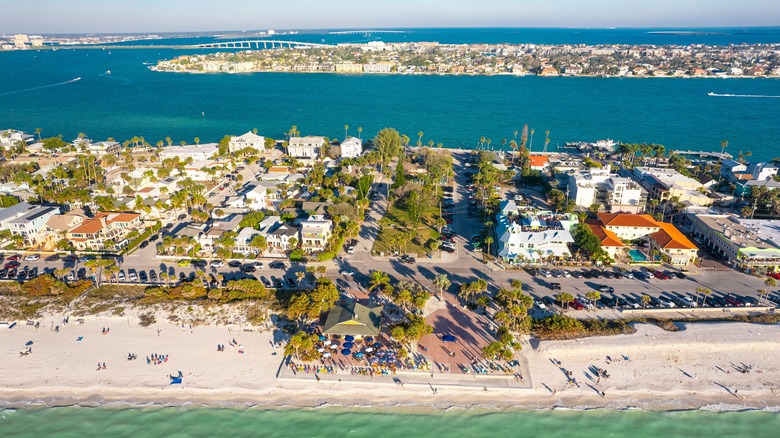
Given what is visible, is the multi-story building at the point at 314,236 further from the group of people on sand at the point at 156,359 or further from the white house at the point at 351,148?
the white house at the point at 351,148

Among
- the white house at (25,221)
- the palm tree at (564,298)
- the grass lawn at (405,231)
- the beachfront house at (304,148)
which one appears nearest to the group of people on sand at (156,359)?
the grass lawn at (405,231)

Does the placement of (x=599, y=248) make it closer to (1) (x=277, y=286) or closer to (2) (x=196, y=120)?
(1) (x=277, y=286)

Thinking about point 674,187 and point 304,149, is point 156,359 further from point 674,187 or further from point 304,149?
point 674,187

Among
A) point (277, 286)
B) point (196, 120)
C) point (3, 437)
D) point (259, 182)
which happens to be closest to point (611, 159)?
point (259, 182)

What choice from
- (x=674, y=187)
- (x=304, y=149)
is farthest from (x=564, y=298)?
(x=304, y=149)

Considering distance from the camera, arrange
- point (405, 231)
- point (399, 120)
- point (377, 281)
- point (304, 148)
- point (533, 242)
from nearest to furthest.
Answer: point (377, 281) → point (533, 242) → point (405, 231) → point (304, 148) → point (399, 120)
